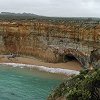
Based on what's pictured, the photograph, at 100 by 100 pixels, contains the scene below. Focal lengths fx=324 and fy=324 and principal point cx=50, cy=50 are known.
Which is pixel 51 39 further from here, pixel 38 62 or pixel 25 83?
pixel 25 83

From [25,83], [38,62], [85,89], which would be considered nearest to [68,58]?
[38,62]

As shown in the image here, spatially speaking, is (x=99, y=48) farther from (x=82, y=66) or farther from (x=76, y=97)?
(x=76, y=97)

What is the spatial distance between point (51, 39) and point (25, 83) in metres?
13.8

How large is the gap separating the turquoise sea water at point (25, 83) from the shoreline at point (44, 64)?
6.18ft

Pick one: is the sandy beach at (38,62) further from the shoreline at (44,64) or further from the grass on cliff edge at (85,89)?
the grass on cliff edge at (85,89)

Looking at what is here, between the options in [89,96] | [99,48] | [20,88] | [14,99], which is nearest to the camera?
[89,96]

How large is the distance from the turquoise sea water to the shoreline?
6.18 feet

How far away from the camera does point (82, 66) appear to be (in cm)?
4166

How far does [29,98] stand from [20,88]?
13.3 feet

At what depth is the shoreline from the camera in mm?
40656

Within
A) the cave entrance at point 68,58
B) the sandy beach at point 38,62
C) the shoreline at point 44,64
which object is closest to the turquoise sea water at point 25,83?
the shoreline at point 44,64

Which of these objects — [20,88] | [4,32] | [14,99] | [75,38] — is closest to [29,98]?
[14,99]

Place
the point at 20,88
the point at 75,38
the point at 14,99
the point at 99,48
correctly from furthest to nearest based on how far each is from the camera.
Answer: the point at 75,38, the point at 99,48, the point at 20,88, the point at 14,99

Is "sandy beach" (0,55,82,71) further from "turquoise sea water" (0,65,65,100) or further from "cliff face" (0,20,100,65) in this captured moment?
"turquoise sea water" (0,65,65,100)
